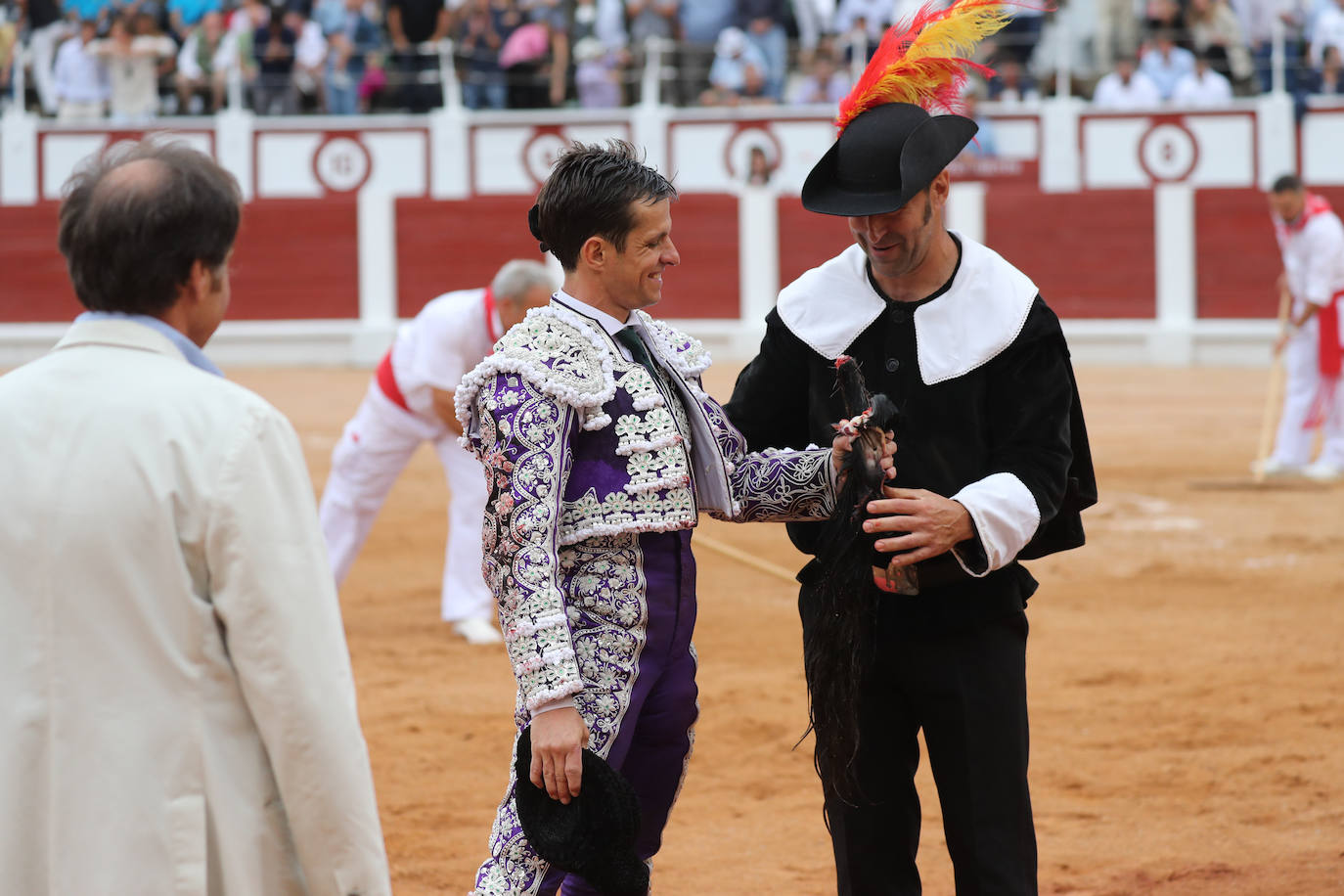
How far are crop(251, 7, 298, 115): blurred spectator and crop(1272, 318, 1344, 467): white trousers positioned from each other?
1025cm

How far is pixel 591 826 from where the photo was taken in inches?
89.6

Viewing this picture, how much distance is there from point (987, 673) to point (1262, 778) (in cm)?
226

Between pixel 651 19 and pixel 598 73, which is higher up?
pixel 651 19

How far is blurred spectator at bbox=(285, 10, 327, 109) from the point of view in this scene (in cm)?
1630

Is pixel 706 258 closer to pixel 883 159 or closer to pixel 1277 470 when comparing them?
pixel 1277 470

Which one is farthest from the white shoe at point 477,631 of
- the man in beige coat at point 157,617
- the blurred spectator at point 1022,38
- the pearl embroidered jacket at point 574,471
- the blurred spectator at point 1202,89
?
the blurred spectator at point 1202,89

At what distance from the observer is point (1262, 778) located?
4.43 meters

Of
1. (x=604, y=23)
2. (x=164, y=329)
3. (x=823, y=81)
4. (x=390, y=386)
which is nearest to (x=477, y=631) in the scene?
(x=390, y=386)

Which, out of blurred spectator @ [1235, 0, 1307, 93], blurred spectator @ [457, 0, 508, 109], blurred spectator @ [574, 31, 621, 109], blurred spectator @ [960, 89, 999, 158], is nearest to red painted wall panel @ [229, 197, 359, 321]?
blurred spectator @ [457, 0, 508, 109]

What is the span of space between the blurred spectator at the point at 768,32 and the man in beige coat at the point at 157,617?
47.5 feet

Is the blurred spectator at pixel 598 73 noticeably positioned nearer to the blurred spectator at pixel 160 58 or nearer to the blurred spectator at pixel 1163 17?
the blurred spectator at pixel 160 58

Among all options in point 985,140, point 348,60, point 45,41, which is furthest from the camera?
point 45,41

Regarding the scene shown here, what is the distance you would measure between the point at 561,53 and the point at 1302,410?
8.58 meters

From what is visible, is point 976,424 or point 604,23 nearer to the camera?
point 976,424
